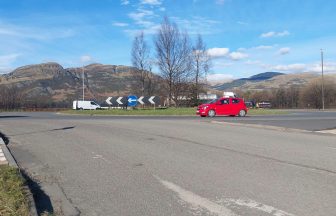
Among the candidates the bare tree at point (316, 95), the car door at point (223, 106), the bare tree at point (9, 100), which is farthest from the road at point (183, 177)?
the bare tree at point (316, 95)

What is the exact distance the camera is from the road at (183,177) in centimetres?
616

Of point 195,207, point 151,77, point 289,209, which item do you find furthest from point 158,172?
point 151,77

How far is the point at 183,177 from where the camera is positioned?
834 cm

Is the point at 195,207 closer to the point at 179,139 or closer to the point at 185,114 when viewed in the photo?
the point at 179,139

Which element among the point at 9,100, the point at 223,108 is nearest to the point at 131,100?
the point at 223,108

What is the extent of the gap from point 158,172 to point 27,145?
23.8 feet

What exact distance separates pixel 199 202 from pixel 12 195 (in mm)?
2722

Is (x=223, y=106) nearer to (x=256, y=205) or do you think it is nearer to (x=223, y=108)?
(x=223, y=108)

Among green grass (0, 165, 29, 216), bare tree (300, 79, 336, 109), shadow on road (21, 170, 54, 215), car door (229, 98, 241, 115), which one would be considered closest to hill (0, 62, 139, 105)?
bare tree (300, 79, 336, 109)

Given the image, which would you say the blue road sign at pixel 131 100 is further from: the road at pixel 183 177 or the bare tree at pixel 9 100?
the road at pixel 183 177

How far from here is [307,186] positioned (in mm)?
7402

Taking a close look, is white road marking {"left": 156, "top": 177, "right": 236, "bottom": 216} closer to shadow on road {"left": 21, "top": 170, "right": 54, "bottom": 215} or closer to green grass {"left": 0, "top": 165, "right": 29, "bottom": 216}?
shadow on road {"left": 21, "top": 170, "right": 54, "bottom": 215}

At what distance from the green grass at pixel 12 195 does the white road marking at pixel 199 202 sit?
229 cm

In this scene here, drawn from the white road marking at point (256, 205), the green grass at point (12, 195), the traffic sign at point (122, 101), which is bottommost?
the white road marking at point (256, 205)
